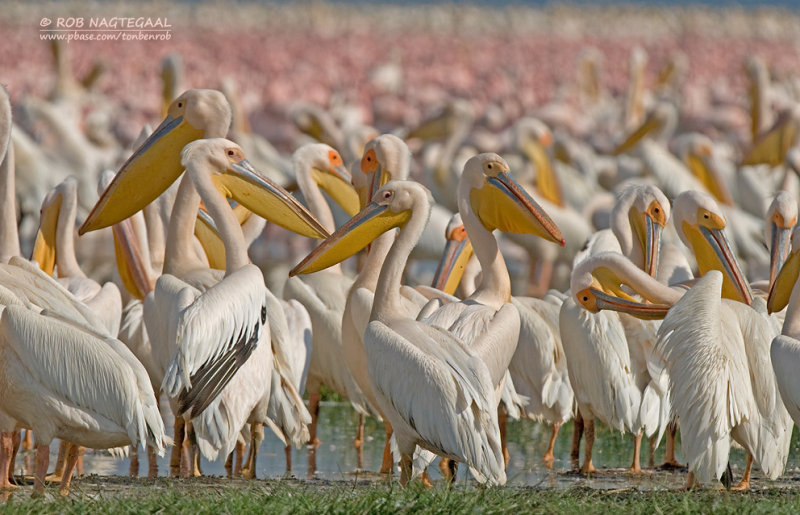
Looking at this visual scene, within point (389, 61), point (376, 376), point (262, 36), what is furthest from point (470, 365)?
point (262, 36)

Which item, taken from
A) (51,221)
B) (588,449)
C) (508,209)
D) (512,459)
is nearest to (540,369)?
(588,449)

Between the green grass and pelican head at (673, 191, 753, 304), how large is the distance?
5.94 ft

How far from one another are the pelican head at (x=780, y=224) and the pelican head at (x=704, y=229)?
65cm

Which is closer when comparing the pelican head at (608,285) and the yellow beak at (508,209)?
the pelican head at (608,285)

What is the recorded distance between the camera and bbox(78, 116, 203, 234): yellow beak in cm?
604

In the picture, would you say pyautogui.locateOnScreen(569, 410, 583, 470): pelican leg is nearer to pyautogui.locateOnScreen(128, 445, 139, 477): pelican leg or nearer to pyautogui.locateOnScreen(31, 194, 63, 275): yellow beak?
pyautogui.locateOnScreen(128, 445, 139, 477): pelican leg

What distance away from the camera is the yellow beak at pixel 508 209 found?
562cm

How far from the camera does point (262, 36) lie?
39.1 m

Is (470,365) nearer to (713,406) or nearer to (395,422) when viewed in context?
(395,422)

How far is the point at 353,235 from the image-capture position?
5.30m

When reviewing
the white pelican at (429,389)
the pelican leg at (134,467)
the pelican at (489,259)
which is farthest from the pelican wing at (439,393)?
the pelican leg at (134,467)

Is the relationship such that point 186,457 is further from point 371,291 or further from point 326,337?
point 371,291

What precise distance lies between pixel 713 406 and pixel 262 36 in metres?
35.4

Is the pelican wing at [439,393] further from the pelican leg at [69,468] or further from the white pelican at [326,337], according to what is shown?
the white pelican at [326,337]
